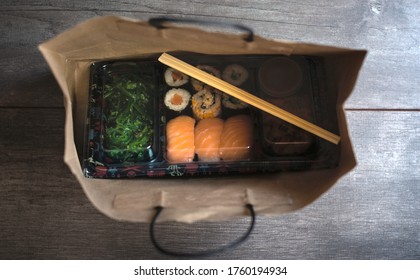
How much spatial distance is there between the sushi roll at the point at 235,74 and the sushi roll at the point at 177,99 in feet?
0.36

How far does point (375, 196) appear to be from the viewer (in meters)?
0.96

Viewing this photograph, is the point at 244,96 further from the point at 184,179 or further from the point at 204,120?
the point at 184,179

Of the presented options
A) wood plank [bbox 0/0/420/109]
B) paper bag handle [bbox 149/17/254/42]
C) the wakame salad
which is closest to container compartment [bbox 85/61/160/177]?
the wakame salad

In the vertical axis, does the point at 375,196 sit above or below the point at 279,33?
below

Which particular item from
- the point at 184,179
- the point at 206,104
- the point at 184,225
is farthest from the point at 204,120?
the point at 184,225

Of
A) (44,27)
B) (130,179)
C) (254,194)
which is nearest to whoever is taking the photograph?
(254,194)

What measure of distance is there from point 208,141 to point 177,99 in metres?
0.13

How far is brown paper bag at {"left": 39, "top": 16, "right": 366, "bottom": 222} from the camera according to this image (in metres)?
0.76

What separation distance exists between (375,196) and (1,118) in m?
0.94

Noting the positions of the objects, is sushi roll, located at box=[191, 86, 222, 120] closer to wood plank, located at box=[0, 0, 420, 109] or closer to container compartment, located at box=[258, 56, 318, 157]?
container compartment, located at box=[258, 56, 318, 157]

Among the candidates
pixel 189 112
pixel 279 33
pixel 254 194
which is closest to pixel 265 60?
pixel 279 33

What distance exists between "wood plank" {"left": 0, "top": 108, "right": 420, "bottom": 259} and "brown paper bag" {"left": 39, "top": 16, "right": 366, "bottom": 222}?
Result: 0.11 m

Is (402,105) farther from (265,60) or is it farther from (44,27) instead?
(44,27)

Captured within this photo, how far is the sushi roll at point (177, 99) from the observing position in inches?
39.1
